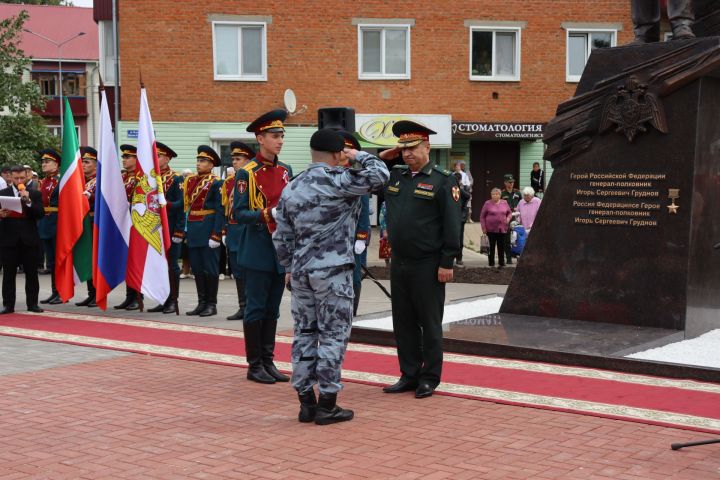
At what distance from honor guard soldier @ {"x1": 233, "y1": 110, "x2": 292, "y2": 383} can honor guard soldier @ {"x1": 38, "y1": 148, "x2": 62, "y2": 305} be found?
6493 mm

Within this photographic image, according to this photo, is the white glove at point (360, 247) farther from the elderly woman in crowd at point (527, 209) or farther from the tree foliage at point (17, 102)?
the tree foliage at point (17, 102)

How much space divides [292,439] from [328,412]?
0.48 metres

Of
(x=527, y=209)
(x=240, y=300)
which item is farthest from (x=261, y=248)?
(x=527, y=209)

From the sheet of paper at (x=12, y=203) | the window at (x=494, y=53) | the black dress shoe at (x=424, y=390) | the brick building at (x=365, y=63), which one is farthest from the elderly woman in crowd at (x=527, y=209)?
the black dress shoe at (x=424, y=390)

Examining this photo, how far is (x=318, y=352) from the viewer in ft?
22.4

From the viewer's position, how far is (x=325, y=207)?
6.81m

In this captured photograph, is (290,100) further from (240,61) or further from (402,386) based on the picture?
(402,386)

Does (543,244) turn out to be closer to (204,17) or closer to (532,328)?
(532,328)

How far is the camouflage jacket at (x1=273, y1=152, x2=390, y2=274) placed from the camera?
676 centimetres

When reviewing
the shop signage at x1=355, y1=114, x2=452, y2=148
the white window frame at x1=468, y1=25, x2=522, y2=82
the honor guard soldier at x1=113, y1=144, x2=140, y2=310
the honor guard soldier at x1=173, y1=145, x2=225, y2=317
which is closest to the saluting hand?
the honor guard soldier at x1=173, y1=145, x2=225, y2=317

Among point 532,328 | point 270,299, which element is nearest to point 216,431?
point 270,299

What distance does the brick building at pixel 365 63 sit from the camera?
91.3ft

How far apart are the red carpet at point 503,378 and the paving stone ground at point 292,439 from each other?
1.02 feet

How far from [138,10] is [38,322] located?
17359mm
